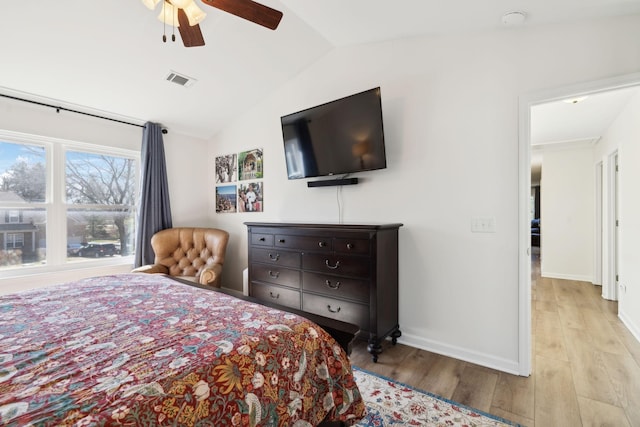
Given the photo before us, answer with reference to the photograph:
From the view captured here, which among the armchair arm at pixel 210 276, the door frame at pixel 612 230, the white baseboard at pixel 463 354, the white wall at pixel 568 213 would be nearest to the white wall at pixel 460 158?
the white baseboard at pixel 463 354

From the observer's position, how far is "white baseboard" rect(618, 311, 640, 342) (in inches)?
104

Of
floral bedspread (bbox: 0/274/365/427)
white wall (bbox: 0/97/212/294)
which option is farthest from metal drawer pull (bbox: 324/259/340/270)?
white wall (bbox: 0/97/212/294)

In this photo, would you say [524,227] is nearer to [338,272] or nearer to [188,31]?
[338,272]

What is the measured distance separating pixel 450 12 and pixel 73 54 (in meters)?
2.97

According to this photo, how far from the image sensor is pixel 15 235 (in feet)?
9.48

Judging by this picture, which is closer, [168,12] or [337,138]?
[168,12]

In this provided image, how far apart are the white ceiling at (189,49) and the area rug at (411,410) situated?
249 centimetres

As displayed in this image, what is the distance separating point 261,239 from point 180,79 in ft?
6.00

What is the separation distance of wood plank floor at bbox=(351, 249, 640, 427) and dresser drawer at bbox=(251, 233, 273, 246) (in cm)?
124

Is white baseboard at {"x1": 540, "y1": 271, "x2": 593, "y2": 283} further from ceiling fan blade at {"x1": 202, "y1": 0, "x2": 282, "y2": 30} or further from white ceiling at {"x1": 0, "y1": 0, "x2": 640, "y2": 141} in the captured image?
ceiling fan blade at {"x1": 202, "y1": 0, "x2": 282, "y2": 30}

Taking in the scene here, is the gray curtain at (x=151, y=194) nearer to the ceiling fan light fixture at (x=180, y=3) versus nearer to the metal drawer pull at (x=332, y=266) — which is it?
the ceiling fan light fixture at (x=180, y=3)

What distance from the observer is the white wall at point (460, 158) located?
2037mm

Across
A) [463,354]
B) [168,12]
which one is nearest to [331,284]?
[463,354]

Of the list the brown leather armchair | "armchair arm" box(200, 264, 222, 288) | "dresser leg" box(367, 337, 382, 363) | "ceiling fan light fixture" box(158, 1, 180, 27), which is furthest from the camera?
the brown leather armchair
